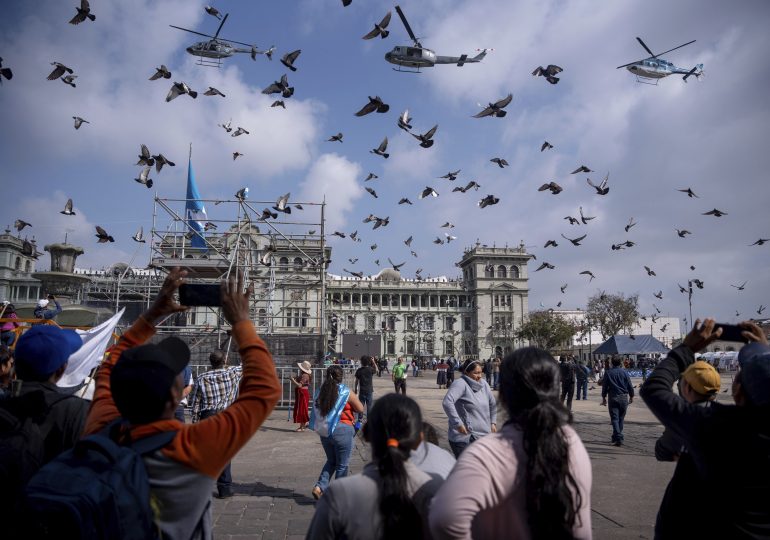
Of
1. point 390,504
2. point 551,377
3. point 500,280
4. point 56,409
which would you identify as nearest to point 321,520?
point 390,504

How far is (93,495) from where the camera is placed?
150 cm

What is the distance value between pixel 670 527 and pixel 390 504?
125cm

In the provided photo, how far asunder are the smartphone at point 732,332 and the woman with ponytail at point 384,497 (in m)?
1.51

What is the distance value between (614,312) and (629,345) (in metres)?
31.2

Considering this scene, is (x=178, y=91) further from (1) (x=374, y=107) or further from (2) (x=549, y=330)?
(2) (x=549, y=330)

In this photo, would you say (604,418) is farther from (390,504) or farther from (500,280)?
(500,280)

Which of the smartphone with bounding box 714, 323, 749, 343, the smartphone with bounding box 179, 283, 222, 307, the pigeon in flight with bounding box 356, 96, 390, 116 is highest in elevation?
the pigeon in flight with bounding box 356, 96, 390, 116

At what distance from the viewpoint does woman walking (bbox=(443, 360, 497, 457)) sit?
5793 mm

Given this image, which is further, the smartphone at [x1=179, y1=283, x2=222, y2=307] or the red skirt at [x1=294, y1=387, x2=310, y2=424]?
the red skirt at [x1=294, y1=387, x2=310, y2=424]

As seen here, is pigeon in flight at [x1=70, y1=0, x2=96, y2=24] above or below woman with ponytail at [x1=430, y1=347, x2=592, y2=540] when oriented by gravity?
above

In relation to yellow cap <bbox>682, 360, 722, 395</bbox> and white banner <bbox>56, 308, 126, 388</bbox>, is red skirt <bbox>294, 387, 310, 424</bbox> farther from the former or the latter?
yellow cap <bbox>682, 360, 722, 395</bbox>

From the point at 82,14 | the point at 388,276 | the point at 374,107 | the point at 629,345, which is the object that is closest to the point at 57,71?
Result: the point at 82,14

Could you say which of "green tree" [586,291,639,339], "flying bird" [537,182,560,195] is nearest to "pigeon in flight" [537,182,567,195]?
A: "flying bird" [537,182,560,195]

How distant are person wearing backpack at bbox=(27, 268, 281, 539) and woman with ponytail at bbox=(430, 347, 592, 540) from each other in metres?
0.71
